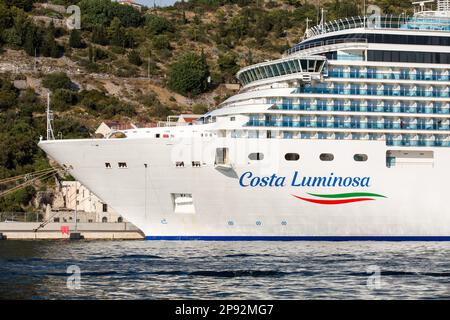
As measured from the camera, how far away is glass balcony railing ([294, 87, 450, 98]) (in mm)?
47188

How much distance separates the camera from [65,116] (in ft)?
298

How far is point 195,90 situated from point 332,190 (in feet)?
195

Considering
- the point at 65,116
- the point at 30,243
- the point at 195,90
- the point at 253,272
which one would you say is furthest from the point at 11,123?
the point at 253,272

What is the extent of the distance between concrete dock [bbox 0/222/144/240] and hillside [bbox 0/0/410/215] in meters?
12.8

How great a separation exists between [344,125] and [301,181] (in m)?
4.13

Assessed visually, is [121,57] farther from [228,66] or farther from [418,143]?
[418,143]

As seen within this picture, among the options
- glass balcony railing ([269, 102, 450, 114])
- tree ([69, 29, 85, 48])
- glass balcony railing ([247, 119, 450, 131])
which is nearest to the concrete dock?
glass balcony railing ([247, 119, 450, 131])

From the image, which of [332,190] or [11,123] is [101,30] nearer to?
[11,123]

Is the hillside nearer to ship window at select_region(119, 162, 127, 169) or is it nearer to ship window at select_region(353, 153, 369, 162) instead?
ship window at select_region(119, 162, 127, 169)

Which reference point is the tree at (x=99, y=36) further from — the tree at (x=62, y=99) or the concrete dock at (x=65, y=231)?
the concrete dock at (x=65, y=231)

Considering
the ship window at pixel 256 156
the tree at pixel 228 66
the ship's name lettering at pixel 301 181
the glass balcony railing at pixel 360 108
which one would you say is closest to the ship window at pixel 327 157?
the ship's name lettering at pixel 301 181

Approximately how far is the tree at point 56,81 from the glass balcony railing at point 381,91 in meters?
53.6

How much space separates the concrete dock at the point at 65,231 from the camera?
185 ft

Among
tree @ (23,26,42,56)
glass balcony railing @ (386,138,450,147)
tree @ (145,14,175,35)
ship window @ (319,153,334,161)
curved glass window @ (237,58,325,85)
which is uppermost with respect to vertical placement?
tree @ (145,14,175,35)
